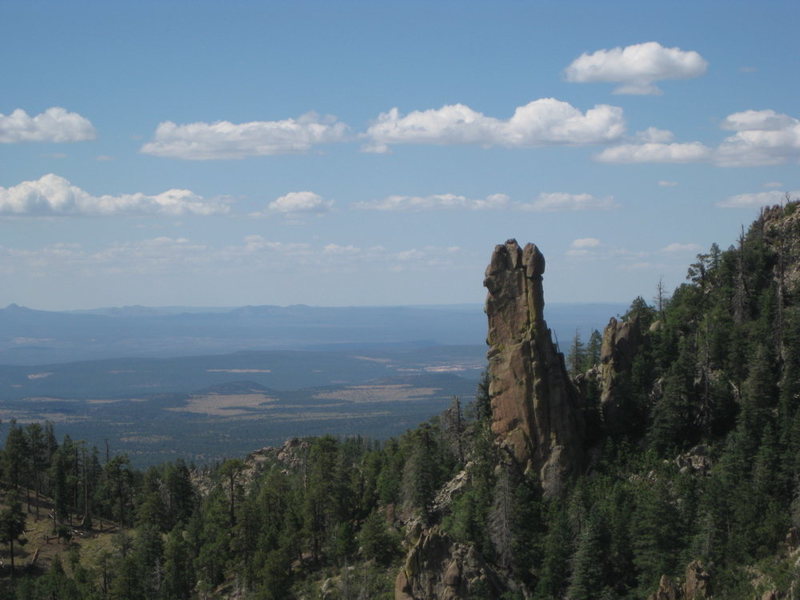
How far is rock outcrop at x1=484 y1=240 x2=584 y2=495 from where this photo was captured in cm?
7381

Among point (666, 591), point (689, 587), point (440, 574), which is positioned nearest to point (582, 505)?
point (666, 591)

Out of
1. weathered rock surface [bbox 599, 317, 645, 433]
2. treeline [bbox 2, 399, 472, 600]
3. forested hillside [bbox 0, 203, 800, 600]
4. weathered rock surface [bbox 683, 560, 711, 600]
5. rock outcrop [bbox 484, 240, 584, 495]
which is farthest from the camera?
weathered rock surface [bbox 599, 317, 645, 433]

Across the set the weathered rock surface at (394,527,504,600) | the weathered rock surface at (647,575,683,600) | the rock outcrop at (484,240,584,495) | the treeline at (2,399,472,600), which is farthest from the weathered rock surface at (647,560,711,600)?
the treeline at (2,399,472,600)

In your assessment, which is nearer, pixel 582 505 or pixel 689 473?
pixel 582 505

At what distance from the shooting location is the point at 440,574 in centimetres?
6606

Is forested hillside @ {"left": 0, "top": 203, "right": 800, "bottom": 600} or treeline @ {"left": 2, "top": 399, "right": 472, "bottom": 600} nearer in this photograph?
forested hillside @ {"left": 0, "top": 203, "right": 800, "bottom": 600}

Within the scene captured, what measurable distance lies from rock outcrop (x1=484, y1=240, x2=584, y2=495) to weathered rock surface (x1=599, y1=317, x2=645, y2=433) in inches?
110

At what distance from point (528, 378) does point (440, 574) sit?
16634mm

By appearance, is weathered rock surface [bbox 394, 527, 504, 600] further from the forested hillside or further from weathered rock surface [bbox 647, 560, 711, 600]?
weathered rock surface [bbox 647, 560, 711, 600]

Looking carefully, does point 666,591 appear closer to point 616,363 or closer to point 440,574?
point 440,574

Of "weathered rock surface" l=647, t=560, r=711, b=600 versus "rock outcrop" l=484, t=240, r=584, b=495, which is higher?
"rock outcrop" l=484, t=240, r=584, b=495

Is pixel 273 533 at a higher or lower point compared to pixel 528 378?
lower

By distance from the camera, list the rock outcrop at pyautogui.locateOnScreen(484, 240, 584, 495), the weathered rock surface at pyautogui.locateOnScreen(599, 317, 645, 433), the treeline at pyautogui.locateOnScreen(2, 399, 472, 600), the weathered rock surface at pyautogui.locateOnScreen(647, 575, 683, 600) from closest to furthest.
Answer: the weathered rock surface at pyautogui.locateOnScreen(647, 575, 683, 600) → the rock outcrop at pyautogui.locateOnScreen(484, 240, 584, 495) → the treeline at pyautogui.locateOnScreen(2, 399, 472, 600) → the weathered rock surface at pyautogui.locateOnScreen(599, 317, 645, 433)

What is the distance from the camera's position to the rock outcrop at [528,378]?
73812 mm
